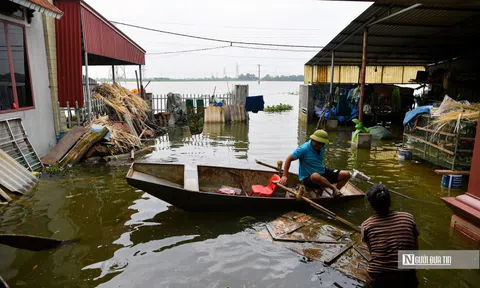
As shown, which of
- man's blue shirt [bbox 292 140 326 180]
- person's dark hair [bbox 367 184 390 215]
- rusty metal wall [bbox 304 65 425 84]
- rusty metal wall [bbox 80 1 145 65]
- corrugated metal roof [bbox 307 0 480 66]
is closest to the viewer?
person's dark hair [bbox 367 184 390 215]

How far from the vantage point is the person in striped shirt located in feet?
11.1

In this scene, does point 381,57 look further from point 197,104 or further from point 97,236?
point 97,236

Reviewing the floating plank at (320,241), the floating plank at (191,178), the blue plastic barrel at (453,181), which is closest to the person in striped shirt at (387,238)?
the floating plank at (320,241)

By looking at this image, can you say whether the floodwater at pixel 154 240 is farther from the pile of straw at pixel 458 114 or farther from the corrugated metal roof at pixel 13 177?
the pile of straw at pixel 458 114

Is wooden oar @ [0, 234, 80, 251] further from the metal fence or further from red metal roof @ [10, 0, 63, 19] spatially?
the metal fence

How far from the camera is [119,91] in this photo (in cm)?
Result: 1562

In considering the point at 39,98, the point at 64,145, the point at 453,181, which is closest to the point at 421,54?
the point at 453,181

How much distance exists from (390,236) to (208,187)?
15.4 ft

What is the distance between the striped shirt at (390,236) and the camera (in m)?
3.40

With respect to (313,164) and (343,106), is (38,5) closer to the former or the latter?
(313,164)

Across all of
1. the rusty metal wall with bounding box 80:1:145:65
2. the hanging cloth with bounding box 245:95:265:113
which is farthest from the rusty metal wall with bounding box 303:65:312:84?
the rusty metal wall with bounding box 80:1:145:65

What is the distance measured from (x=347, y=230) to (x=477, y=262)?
6.40 ft

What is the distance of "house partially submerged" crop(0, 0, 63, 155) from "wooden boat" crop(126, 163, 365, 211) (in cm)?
404

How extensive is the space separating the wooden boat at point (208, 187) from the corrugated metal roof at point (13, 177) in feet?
8.70
